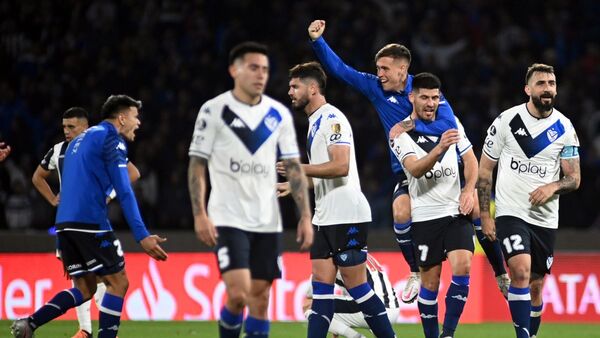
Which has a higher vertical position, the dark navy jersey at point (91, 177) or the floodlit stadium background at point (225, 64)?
the floodlit stadium background at point (225, 64)

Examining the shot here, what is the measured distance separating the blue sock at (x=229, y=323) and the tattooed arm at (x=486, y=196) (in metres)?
2.98

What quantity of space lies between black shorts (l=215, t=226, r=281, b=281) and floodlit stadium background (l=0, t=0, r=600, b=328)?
24.1 ft

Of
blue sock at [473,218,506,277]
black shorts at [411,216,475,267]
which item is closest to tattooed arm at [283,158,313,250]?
black shorts at [411,216,475,267]

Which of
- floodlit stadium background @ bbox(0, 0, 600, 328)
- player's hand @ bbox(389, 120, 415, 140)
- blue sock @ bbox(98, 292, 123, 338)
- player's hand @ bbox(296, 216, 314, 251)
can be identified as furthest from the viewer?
floodlit stadium background @ bbox(0, 0, 600, 328)

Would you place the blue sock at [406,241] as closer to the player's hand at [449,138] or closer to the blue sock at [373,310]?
the blue sock at [373,310]

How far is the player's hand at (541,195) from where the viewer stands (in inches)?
377

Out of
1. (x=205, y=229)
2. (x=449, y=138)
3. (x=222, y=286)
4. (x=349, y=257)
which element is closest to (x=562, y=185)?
(x=449, y=138)

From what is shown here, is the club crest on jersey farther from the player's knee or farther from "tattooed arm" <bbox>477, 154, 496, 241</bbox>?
the player's knee

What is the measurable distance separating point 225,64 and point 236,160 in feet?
37.3

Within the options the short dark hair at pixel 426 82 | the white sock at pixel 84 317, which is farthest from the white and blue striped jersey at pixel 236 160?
the white sock at pixel 84 317

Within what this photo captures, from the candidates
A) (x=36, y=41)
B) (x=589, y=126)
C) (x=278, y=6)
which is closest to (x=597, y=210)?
(x=589, y=126)

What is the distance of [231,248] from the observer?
24.5ft

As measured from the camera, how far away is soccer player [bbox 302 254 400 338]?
1016 centimetres

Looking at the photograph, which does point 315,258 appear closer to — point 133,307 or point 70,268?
point 70,268
